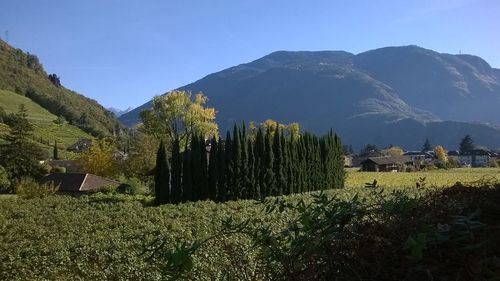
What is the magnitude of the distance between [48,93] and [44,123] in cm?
3496

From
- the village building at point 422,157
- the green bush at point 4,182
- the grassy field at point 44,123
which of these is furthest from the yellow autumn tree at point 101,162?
the village building at point 422,157

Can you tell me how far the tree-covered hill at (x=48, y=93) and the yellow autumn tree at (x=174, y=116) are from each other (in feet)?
246

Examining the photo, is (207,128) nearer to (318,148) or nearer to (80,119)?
(318,148)

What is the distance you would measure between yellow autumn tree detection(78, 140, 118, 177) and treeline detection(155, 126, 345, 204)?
24529 mm

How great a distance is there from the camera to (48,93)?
516 ft

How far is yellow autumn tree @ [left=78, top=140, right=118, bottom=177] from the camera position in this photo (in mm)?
57688

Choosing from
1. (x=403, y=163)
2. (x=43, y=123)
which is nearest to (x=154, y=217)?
(x=403, y=163)

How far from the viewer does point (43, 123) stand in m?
126

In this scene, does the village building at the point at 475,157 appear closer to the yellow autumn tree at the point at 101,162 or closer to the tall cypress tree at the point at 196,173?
the yellow autumn tree at the point at 101,162

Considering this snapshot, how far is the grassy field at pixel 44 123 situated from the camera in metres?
117

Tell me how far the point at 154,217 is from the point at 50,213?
5.73m

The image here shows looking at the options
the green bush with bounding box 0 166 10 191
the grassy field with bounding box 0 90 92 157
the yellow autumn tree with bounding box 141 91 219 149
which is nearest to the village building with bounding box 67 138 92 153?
the grassy field with bounding box 0 90 92 157

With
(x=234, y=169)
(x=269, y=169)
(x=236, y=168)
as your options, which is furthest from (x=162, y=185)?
(x=269, y=169)

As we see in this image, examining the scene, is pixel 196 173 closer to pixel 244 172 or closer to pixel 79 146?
pixel 244 172
